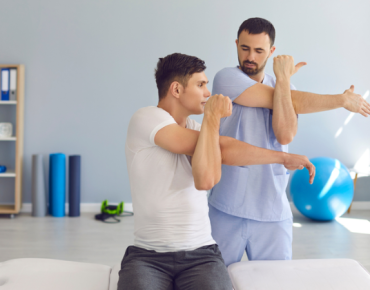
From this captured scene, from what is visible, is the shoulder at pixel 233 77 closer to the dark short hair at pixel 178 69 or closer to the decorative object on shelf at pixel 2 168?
the dark short hair at pixel 178 69

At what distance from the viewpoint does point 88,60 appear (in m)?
3.93

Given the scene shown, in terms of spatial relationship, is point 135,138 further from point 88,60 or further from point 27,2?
point 27,2

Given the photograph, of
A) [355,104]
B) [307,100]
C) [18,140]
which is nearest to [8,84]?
[18,140]

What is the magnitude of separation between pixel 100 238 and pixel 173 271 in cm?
207

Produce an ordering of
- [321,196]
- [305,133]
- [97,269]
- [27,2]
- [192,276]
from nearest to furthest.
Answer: [192,276] → [97,269] → [321,196] → [27,2] → [305,133]

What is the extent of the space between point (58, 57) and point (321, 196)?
9.61ft

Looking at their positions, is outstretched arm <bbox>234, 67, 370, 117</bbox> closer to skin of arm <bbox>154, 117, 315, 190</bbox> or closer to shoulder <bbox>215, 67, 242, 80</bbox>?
shoulder <bbox>215, 67, 242, 80</bbox>

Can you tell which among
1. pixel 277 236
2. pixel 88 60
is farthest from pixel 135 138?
pixel 88 60

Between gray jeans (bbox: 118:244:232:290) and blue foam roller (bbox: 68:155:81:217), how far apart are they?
265 cm

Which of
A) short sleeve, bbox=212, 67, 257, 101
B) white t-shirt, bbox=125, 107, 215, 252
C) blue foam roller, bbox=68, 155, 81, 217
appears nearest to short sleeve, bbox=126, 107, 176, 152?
white t-shirt, bbox=125, 107, 215, 252

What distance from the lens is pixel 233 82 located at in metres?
1.51

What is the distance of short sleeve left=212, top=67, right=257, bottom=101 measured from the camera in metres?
1.49

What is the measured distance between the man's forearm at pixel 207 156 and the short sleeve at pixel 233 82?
0.84 ft

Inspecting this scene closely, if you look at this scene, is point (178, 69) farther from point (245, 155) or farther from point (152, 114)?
point (245, 155)
